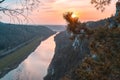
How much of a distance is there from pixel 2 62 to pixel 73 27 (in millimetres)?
140655

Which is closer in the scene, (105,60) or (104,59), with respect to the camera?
(105,60)

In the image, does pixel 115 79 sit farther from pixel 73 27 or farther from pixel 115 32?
pixel 73 27

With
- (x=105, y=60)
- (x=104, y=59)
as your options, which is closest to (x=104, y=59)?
(x=104, y=59)

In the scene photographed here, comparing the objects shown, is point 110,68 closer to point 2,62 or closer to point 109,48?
point 109,48

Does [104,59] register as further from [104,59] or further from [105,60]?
[105,60]

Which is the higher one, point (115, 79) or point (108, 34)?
point (108, 34)

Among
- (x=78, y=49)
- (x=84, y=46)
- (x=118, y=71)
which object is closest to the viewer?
(x=118, y=71)

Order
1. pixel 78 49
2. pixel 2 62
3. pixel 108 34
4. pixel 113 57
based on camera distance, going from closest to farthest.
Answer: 1. pixel 113 57
2. pixel 108 34
3. pixel 78 49
4. pixel 2 62

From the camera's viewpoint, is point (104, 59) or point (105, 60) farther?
point (104, 59)

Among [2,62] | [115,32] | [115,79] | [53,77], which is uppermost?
[115,32]

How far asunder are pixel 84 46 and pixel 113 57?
80.8m

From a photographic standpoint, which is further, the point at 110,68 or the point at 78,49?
the point at 78,49

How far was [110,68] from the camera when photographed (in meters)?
10.7

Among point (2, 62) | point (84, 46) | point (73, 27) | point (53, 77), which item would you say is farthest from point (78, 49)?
point (73, 27)
